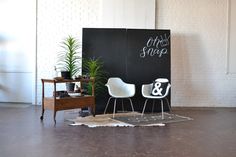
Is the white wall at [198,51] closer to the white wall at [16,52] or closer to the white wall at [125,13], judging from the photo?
the white wall at [125,13]

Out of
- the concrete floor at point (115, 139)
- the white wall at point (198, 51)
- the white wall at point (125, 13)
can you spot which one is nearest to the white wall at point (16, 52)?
the white wall at point (125, 13)

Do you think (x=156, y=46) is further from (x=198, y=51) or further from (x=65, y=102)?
(x=65, y=102)

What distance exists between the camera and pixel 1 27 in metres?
8.23

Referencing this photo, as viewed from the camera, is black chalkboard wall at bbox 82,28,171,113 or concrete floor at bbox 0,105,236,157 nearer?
concrete floor at bbox 0,105,236,157

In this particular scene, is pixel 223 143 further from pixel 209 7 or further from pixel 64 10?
pixel 64 10

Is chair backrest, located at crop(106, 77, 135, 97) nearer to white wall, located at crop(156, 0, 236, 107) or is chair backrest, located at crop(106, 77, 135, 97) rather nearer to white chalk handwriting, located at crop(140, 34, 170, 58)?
white chalk handwriting, located at crop(140, 34, 170, 58)

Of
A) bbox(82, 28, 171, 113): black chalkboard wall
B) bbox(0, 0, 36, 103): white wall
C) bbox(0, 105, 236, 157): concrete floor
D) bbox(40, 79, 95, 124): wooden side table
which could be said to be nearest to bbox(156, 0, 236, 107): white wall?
bbox(82, 28, 171, 113): black chalkboard wall

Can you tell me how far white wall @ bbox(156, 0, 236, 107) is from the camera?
8.01 m

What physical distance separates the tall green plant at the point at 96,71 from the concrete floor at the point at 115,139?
1.23 metres

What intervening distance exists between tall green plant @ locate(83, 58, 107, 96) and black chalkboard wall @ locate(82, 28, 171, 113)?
0.33ft

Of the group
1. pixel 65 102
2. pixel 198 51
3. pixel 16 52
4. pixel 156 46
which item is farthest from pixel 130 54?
pixel 16 52

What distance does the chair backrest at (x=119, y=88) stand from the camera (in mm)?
6742

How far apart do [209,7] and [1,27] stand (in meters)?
5.14

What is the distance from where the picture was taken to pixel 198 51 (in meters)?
8.05
